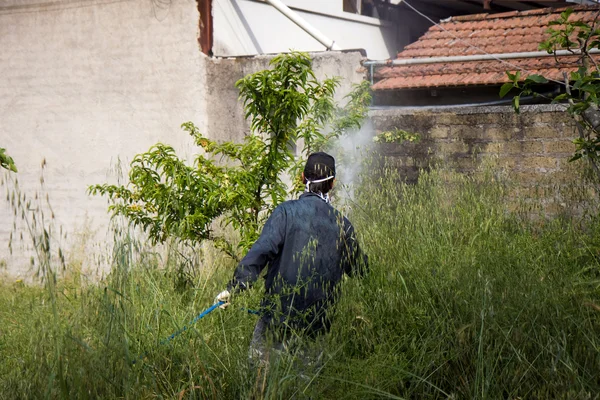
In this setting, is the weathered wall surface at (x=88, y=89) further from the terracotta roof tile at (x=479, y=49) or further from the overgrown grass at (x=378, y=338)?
the overgrown grass at (x=378, y=338)

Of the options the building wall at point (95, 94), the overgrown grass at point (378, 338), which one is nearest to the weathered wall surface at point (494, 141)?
the building wall at point (95, 94)

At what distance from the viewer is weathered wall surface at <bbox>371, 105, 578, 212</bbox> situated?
23.2 ft

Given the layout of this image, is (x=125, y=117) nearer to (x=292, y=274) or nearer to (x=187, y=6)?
(x=187, y=6)

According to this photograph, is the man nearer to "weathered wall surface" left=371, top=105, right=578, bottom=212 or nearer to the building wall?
"weathered wall surface" left=371, top=105, right=578, bottom=212

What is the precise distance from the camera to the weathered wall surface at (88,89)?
922 centimetres

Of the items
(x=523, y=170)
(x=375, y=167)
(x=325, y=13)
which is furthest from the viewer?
(x=325, y=13)

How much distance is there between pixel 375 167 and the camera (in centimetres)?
781

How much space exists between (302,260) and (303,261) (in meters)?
0.01

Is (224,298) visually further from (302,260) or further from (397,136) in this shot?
(397,136)

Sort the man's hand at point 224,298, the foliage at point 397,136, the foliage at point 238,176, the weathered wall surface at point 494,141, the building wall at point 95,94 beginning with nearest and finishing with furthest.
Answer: the man's hand at point 224,298
the foliage at point 238,176
the weathered wall surface at point 494,141
the foliage at point 397,136
the building wall at point 95,94

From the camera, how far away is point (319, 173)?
14.0ft

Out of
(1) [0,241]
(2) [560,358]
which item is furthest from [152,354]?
(1) [0,241]

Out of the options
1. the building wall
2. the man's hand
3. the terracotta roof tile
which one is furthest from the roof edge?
the man's hand

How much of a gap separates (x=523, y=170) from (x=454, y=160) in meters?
0.70
